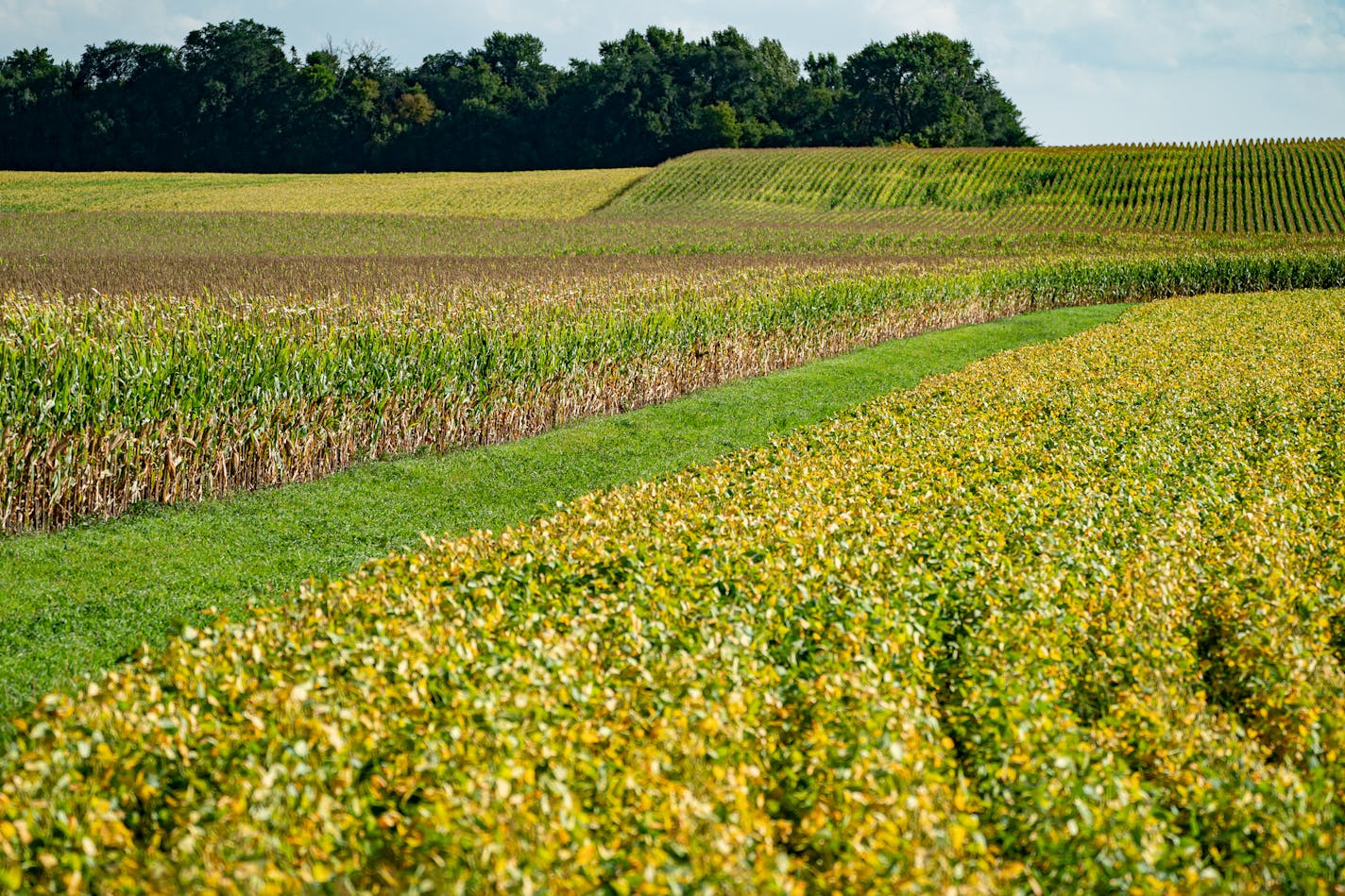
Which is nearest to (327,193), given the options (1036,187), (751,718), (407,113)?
(407,113)

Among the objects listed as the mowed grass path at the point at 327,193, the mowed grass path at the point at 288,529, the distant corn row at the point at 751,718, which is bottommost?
the mowed grass path at the point at 288,529

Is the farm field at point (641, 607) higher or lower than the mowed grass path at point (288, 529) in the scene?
higher

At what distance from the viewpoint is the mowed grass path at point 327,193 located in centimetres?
5778

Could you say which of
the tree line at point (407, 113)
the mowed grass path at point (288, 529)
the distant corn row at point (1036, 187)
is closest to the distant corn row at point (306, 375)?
the mowed grass path at point (288, 529)

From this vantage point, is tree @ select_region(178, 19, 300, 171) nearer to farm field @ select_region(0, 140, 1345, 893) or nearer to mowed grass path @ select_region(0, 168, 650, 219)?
mowed grass path @ select_region(0, 168, 650, 219)

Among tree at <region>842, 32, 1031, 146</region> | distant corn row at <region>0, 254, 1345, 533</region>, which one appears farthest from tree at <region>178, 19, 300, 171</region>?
distant corn row at <region>0, 254, 1345, 533</region>

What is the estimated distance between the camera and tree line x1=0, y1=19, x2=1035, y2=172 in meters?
90.9

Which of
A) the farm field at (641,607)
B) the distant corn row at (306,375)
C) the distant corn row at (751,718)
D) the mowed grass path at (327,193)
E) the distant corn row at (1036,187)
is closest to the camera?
the distant corn row at (751,718)

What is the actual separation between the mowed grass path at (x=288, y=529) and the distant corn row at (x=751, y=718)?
147 cm

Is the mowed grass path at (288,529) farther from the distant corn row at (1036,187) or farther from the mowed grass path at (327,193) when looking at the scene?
the mowed grass path at (327,193)

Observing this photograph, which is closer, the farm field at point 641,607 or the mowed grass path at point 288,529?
the farm field at point 641,607

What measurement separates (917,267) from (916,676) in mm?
27055

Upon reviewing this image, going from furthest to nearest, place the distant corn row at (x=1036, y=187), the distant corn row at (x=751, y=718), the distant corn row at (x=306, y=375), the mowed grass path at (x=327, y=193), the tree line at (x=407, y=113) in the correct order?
the tree line at (x=407, y=113) < the mowed grass path at (x=327, y=193) < the distant corn row at (x=1036, y=187) < the distant corn row at (x=306, y=375) < the distant corn row at (x=751, y=718)

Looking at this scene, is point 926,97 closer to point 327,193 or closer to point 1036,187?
point 1036,187
